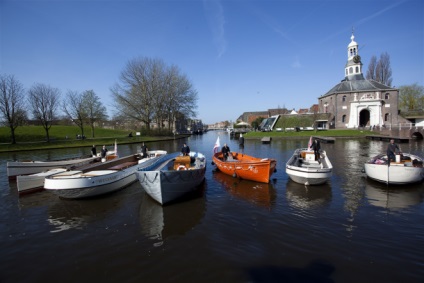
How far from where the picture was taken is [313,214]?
8562 mm

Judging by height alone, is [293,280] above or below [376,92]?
below

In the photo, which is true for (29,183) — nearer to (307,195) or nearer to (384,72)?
(307,195)

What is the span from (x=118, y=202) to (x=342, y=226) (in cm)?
953

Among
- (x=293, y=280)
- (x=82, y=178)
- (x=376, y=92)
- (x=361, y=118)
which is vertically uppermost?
(x=376, y=92)

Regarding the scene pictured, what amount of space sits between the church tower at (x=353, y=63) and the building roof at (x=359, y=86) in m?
0.61

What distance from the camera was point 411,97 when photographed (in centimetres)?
6688

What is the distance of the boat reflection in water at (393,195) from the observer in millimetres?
9337

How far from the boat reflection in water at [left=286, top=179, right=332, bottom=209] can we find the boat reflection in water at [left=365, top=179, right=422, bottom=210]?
1803 mm

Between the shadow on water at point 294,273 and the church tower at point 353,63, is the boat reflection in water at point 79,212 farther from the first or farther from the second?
the church tower at point 353,63

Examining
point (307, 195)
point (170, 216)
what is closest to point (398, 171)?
point (307, 195)

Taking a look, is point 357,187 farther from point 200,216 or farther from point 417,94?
point 417,94

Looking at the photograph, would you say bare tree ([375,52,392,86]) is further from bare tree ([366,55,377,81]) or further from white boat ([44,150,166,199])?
white boat ([44,150,166,199])

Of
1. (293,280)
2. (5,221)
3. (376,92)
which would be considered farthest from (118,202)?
(376,92)

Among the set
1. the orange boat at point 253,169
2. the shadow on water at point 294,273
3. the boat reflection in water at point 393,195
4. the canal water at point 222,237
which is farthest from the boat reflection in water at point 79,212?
the boat reflection in water at point 393,195
